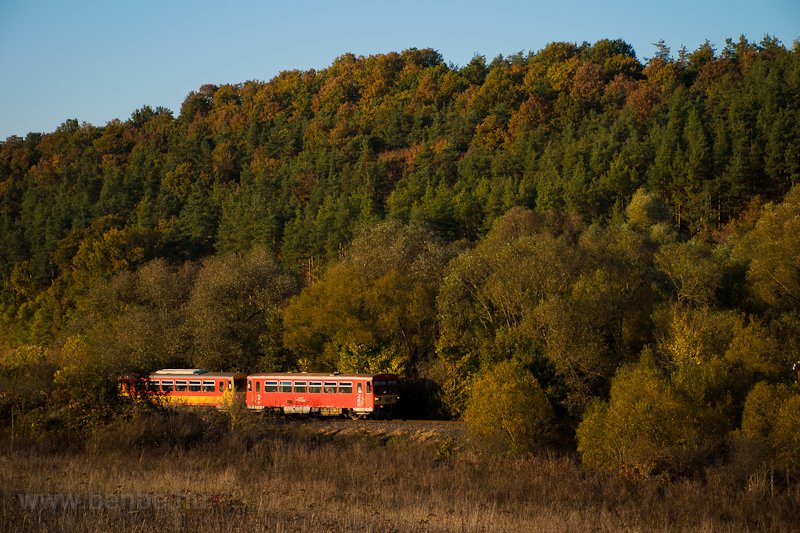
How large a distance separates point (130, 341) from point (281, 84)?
91.9 m

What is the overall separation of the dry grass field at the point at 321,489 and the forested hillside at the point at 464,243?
8.28 ft

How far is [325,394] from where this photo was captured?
124 feet

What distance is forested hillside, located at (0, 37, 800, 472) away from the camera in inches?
1235

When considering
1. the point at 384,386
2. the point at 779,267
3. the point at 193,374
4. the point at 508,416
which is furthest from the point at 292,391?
the point at 779,267

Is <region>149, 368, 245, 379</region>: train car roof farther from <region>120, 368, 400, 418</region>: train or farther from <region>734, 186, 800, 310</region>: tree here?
<region>734, 186, 800, 310</region>: tree

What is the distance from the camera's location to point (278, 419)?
3581cm

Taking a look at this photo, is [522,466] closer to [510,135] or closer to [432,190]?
[432,190]

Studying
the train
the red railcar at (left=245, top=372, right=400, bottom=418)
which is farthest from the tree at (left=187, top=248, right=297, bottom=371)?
the red railcar at (left=245, top=372, right=400, bottom=418)

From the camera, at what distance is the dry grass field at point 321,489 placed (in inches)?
661

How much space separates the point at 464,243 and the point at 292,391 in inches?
1068

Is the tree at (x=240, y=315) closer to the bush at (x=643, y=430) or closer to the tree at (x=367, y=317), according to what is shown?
the tree at (x=367, y=317)

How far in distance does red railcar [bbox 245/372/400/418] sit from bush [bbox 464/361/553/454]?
6442 mm

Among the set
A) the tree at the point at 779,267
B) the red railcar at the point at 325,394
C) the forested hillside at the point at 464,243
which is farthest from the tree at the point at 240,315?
the tree at the point at 779,267

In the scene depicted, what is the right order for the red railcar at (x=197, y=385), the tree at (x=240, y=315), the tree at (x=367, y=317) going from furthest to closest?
the tree at (x=240, y=315)
the tree at (x=367, y=317)
the red railcar at (x=197, y=385)
